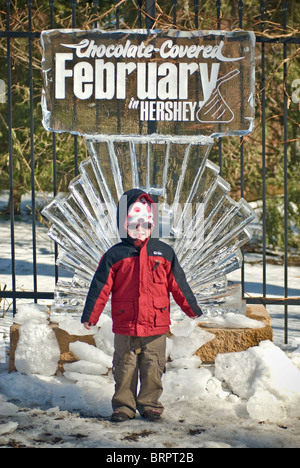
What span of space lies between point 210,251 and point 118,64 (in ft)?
4.70

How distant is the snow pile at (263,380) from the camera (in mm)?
3520

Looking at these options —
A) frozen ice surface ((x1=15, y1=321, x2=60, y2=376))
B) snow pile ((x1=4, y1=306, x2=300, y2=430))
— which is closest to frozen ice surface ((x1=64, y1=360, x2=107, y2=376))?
snow pile ((x1=4, y1=306, x2=300, y2=430))

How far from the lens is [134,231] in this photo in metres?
3.57

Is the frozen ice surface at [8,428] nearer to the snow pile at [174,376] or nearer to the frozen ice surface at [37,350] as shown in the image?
the snow pile at [174,376]

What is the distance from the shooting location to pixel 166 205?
4.34 m

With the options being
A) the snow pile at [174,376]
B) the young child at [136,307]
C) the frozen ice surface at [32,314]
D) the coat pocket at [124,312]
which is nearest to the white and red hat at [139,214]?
the young child at [136,307]

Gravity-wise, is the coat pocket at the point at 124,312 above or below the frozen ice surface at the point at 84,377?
above

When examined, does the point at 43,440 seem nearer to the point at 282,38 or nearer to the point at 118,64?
the point at 118,64

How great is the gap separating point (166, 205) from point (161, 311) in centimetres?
103

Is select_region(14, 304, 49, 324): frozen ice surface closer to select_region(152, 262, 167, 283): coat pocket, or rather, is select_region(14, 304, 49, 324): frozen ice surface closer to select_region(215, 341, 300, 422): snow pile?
select_region(152, 262, 167, 283): coat pocket

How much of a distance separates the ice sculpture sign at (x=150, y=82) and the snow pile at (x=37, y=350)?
140 centimetres

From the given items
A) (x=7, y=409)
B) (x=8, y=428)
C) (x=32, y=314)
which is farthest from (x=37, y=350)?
(x=8, y=428)

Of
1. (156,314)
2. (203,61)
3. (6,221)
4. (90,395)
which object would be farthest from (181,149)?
(6,221)

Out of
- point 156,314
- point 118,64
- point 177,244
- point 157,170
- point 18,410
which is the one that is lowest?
point 18,410
